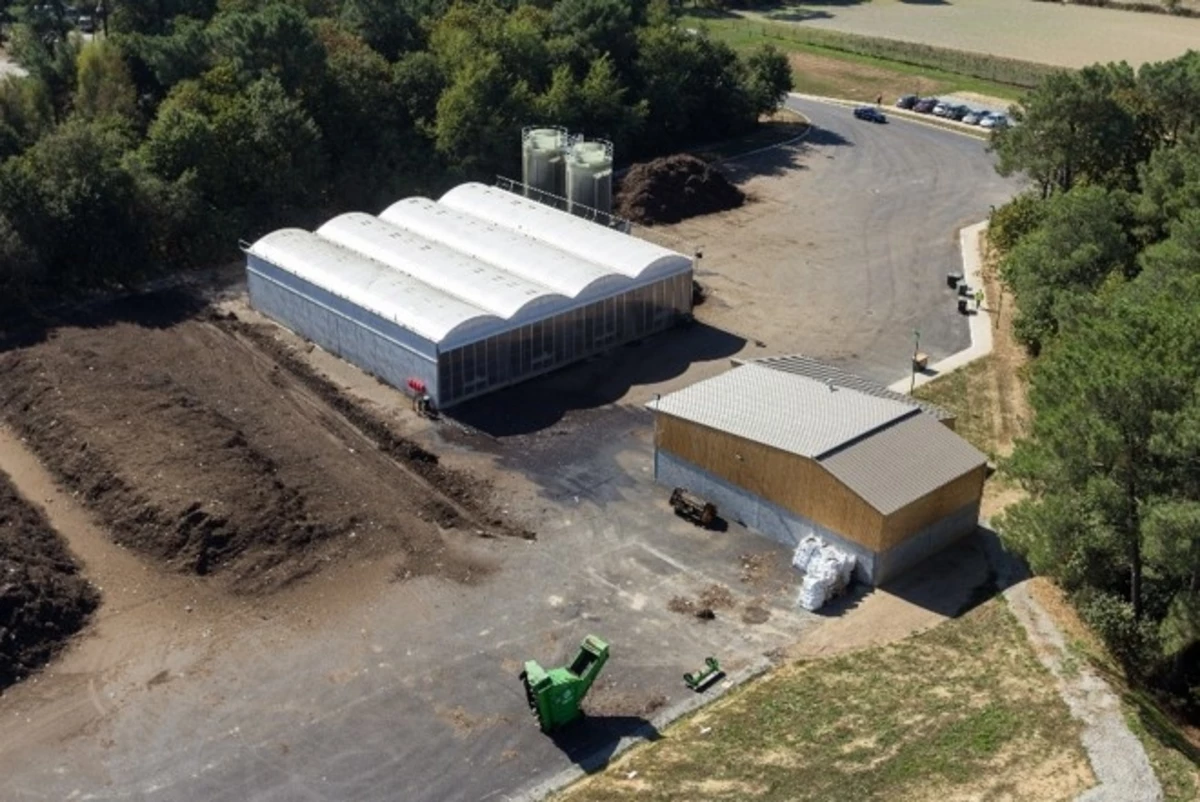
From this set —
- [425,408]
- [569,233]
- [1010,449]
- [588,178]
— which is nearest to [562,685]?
[425,408]

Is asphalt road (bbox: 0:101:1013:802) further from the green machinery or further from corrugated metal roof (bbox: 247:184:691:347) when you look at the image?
corrugated metal roof (bbox: 247:184:691:347)

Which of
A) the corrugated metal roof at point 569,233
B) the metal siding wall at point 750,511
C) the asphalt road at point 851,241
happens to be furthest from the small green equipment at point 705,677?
the corrugated metal roof at point 569,233

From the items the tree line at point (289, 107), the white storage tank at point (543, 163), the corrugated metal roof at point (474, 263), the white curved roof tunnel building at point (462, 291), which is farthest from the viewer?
the white storage tank at point (543, 163)

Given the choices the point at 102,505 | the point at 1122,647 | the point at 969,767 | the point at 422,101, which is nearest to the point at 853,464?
the point at 1122,647

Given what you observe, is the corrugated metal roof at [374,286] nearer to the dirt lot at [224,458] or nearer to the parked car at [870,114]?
the dirt lot at [224,458]

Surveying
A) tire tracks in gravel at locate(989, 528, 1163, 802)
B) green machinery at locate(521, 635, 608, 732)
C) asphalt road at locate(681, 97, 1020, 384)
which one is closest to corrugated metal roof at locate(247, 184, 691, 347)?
asphalt road at locate(681, 97, 1020, 384)

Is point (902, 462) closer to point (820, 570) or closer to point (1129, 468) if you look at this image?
point (820, 570)
